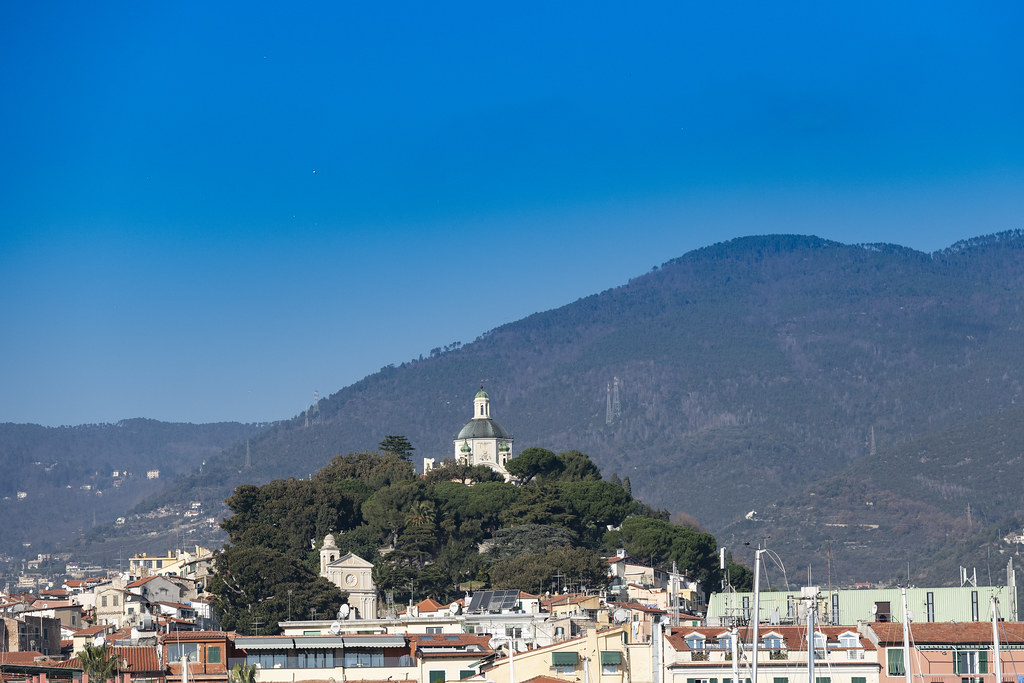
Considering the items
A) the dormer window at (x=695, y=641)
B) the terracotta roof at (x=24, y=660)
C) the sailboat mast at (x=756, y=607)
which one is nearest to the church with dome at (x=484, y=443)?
the terracotta roof at (x=24, y=660)

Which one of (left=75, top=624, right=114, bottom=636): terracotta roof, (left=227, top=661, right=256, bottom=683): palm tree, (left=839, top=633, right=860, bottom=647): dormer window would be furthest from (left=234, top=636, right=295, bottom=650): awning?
(left=75, top=624, right=114, bottom=636): terracotta roof

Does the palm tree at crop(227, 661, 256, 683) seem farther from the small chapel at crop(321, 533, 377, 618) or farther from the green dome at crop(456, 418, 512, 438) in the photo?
the green dome at crop(456, 418, 512, 438)

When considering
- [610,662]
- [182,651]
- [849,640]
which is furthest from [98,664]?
[849,640]

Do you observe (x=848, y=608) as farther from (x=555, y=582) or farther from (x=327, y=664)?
(x=327, y=664)

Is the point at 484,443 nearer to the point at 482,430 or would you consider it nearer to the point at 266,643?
the point at 482,430

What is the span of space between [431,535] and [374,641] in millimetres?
55604

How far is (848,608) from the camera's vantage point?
293 ft

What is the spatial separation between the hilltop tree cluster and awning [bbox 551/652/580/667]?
40646 millimetres

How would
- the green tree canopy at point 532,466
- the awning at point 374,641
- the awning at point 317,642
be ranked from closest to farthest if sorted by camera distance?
the awning at point 317,642
the awning at point 374,641
the green tree canopy at point 532,466

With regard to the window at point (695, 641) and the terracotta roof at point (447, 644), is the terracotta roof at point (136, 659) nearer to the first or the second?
the terracotta roof at point (447, 644)

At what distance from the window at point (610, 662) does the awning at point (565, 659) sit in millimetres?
806

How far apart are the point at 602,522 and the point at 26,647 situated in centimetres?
4485

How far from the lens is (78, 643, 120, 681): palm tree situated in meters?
57.4

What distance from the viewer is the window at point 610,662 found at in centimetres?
6145
